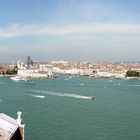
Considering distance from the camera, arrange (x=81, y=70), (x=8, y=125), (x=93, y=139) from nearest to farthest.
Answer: (x=8, y=125) < (x=93, y=139) < (x=81, y=70)

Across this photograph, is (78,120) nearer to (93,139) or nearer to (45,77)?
(93,139)

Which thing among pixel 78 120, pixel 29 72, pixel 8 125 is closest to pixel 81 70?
pixel 29 72

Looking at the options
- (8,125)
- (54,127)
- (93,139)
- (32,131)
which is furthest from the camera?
(54,127)

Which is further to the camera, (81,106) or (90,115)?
(81,106)

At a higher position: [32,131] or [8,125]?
[8,125]

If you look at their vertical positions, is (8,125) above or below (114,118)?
above

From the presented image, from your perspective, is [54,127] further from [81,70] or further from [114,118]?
[81,70]

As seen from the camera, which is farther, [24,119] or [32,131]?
[24,119]

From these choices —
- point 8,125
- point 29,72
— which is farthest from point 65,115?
point 29,72

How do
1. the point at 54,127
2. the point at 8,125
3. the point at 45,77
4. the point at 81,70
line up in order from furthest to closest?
the point at 81,70, the point at 45,77, the point at 54,127, the point at 8,125
